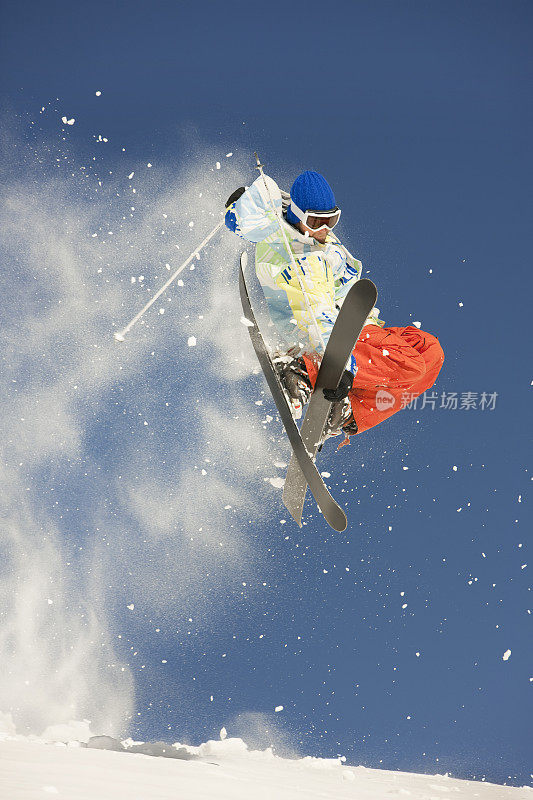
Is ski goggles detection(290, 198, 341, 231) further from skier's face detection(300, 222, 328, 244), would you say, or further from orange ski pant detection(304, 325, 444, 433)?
orange ski pant detection(304, 325, 444, 433)

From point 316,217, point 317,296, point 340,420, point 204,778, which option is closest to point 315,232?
point 316,217

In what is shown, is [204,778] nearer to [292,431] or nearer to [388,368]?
[292,431]

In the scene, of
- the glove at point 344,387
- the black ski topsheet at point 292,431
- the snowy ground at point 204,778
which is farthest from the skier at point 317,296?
the snowy ground at point 204,778

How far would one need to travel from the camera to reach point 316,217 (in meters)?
2.31

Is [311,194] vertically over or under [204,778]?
over

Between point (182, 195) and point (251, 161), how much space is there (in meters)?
0.30

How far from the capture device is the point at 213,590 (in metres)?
3.54

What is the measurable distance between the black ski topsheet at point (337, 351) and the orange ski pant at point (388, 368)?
0.07m

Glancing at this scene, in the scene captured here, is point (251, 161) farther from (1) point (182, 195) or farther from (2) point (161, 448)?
(2) point (161, 448)

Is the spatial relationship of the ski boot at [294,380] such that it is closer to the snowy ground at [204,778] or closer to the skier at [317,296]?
the skier at [317,296]

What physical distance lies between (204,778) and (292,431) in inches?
42.3

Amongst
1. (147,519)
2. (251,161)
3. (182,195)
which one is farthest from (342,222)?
(147,519)

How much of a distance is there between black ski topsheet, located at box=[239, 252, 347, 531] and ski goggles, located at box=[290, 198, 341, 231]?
0.32m

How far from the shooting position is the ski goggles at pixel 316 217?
→ 2.30 meters
